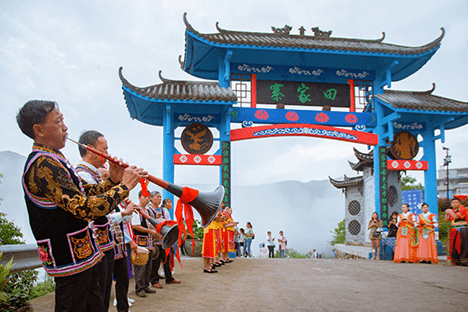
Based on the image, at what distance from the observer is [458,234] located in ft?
30.9

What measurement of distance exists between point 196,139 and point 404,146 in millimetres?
6744

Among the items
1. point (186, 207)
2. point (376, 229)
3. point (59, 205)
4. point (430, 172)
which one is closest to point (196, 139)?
point (376, 229)

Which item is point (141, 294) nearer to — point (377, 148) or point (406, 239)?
point (406, 239)

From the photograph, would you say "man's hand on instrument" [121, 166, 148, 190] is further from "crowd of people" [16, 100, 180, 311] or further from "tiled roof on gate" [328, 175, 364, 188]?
"tiled roof on gate" [328, 175, 364, 188]

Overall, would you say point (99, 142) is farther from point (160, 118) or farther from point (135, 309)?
point (160, 118)

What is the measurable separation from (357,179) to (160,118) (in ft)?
35.0

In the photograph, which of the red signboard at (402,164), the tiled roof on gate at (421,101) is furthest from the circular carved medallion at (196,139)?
the red signboard at (402,164)

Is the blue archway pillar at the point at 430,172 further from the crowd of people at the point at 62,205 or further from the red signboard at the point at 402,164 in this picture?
the crowd of people at the point at 62,205

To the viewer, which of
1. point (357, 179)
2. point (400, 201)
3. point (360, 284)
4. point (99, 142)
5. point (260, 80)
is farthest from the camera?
point (357, 179)

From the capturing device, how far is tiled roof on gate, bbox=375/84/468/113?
37.7 feet

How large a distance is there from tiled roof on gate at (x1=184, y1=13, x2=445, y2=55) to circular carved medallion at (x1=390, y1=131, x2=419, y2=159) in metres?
2.61

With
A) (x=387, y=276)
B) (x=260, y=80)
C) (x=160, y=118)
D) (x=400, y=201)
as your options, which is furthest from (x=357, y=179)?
(x=387, y=276)

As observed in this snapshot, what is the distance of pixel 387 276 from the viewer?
280 inches

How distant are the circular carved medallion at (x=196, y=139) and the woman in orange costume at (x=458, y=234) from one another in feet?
21.9
